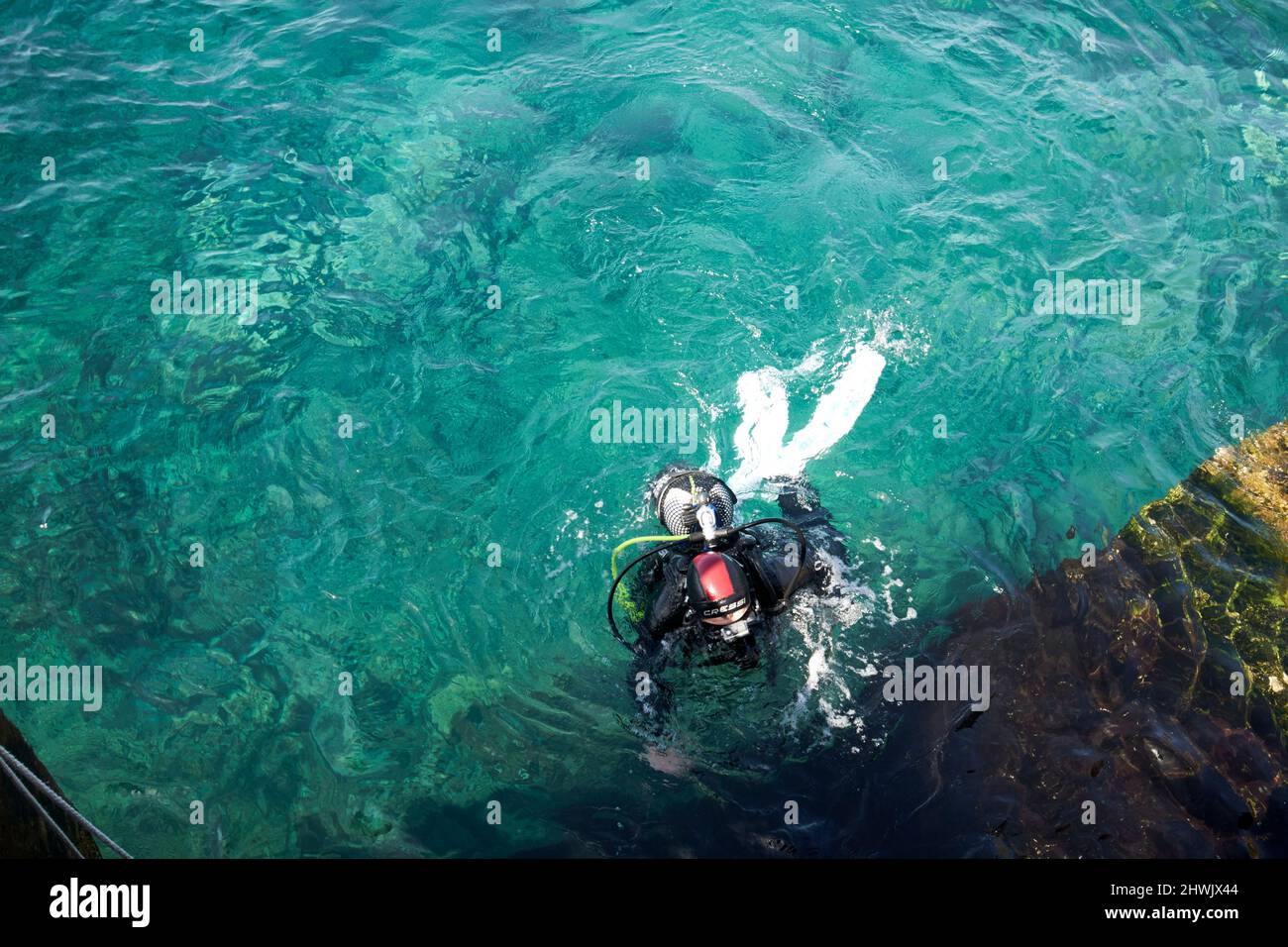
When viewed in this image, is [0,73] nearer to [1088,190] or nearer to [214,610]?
[214,610]

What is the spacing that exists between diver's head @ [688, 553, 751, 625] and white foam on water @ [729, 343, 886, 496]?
7.42 feet

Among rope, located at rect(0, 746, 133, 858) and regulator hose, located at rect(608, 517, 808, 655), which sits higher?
regulator hose, located at rect(608, 517, 808, 655)

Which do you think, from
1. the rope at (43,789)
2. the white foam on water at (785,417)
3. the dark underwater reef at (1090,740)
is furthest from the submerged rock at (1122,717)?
the rope at (43,789)

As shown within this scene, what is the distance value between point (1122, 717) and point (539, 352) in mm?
6473

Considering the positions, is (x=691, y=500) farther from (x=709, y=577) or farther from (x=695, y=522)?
(x=709, y=577)

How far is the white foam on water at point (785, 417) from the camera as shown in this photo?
Result: 27.9 ft

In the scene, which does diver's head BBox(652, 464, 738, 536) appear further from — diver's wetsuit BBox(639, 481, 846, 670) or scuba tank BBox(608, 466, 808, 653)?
diver's wetsuit BBox(639, 481, 846, 670)

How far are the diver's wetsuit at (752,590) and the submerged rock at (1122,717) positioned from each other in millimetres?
1369

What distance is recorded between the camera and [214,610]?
759cm

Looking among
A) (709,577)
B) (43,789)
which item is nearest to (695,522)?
(709,577)

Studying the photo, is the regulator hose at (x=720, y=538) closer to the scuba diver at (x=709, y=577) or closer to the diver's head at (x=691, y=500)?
the scuba diver at (x=709, y=577)

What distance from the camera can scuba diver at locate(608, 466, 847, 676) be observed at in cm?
610

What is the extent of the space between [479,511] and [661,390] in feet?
7.50

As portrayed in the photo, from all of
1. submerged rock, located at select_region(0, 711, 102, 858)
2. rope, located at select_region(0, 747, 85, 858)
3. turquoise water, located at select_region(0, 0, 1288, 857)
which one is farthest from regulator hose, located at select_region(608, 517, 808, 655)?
submerged rock, located at select_region(0, 711, 102, 858)
